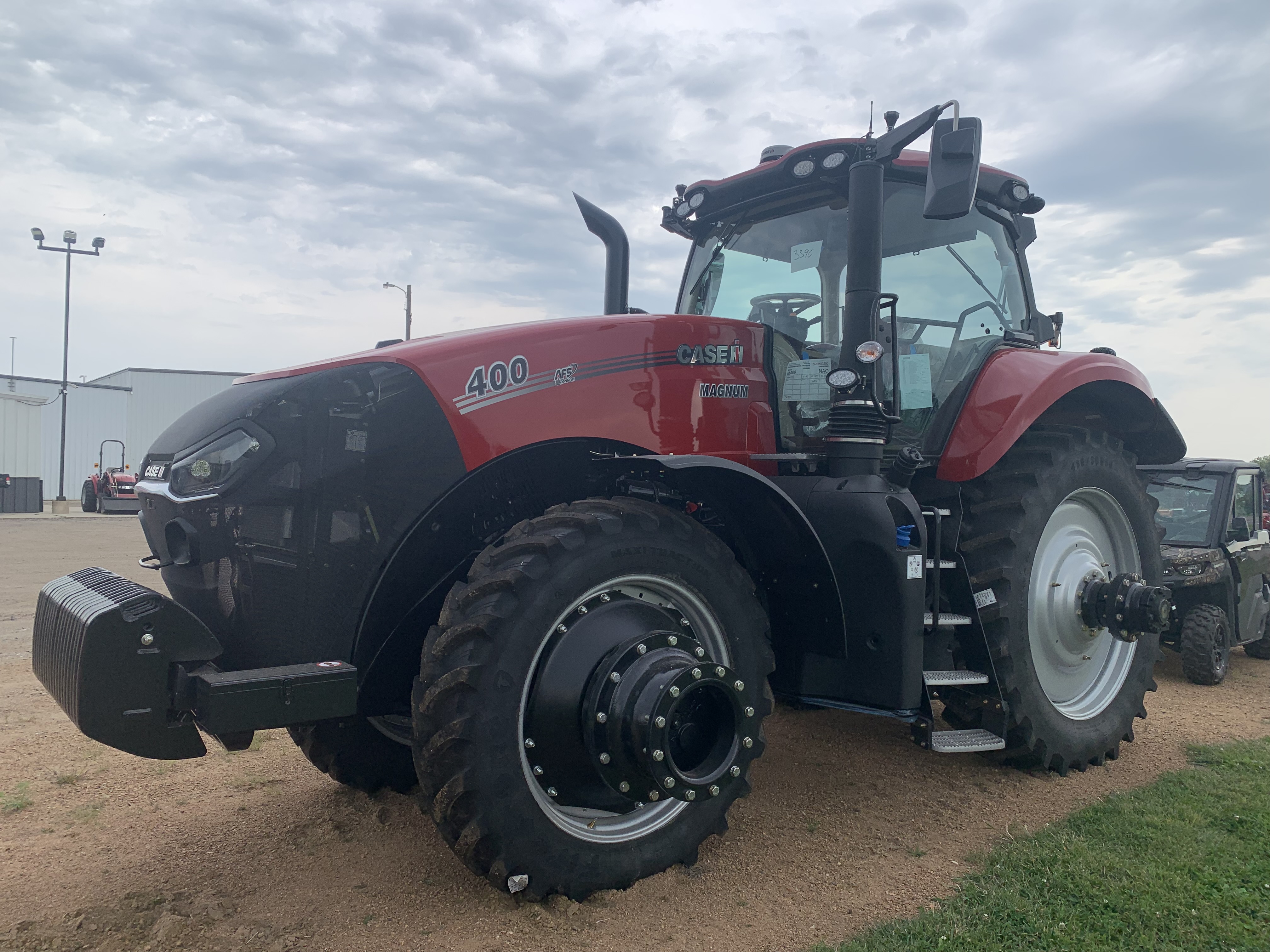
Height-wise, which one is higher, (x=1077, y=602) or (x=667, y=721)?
(x=1077, y=602)

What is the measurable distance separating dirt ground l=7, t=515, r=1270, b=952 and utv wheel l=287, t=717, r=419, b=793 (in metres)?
0.10

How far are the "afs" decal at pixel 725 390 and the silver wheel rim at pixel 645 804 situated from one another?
0.86 meters

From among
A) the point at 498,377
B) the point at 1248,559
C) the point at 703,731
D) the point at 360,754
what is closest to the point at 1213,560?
the point at 1248,559

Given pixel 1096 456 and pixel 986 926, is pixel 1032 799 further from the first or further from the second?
pixel 1096 456

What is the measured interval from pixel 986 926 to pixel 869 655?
3.17 ft

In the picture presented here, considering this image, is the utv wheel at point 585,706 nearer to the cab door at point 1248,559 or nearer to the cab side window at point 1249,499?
the cab door at point 1248,559

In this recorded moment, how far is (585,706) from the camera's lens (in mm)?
2715

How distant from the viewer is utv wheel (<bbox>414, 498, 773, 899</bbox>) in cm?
254

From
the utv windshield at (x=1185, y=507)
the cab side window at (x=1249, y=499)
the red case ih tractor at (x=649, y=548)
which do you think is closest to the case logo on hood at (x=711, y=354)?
the red case ih tractor at (x=649, y=548)

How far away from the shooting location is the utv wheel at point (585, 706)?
2.54 m

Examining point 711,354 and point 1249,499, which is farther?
point 1249,499

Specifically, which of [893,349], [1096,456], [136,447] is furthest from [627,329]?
[136,447]

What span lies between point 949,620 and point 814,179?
2012mm

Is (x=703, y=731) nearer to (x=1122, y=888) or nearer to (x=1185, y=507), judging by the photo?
(x=1122, y=888)
